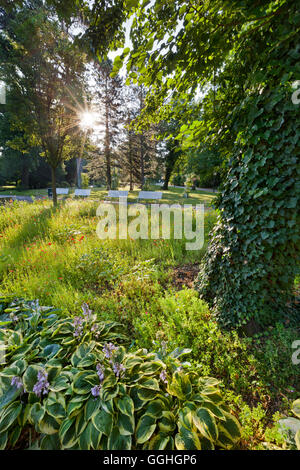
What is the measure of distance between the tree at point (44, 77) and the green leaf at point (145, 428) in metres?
9.87

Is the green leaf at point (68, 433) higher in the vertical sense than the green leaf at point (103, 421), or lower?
lower

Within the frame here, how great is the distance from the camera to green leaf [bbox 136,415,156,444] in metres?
1.13

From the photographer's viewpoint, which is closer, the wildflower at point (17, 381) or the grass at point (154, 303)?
the wildflower at point (17, 381)

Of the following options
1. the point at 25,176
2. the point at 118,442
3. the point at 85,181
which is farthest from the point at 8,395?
the point at 25,176

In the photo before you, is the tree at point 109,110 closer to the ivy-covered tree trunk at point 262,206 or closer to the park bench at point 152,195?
the park bench at point 152,195

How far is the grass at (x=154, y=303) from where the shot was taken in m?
1.63

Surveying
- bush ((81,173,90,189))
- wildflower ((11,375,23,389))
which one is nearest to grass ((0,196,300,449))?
wildflower ((11,375,23,389))

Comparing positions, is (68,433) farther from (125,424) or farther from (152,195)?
(152,195)

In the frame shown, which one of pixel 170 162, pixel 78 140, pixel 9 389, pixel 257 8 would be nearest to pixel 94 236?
pixel 9 389

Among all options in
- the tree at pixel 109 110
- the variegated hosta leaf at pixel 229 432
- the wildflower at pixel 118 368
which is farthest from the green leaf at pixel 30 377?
the tree at pixel 109 110

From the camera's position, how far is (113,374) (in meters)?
1.42
